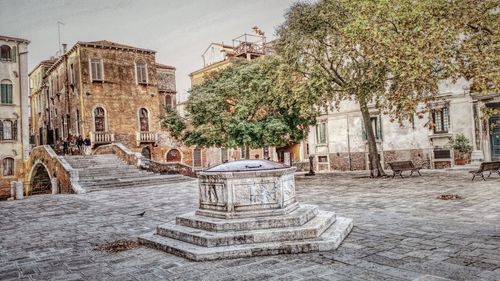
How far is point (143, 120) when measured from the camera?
3500cm

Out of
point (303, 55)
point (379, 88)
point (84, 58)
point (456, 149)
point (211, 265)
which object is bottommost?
point (211, 265)

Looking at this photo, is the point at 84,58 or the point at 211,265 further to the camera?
the point at 84,58

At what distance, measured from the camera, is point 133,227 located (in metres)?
8.94

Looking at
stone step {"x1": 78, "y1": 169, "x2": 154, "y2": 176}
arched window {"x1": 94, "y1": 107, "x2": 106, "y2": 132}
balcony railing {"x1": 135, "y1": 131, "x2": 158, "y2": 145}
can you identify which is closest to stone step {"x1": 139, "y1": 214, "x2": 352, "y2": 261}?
stone step {"x1": 78, "y1": 169, "x2": 154, "y2": 176}

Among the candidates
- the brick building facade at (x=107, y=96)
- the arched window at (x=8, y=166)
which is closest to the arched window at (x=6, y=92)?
the brick building facade at (x=107, y=96)

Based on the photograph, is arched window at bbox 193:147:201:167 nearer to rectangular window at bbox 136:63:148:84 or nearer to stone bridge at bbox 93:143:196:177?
rectangular window at bbox 136:63:148:84

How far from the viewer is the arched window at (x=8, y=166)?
99.1 ft

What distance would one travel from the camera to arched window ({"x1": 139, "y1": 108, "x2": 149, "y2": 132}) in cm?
3485

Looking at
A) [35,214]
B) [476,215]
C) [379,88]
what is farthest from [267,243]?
[379,88]

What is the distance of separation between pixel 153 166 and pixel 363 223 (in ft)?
60.2

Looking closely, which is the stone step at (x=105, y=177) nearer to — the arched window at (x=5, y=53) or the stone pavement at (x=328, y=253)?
the stone pavement at (x=328, y=253)

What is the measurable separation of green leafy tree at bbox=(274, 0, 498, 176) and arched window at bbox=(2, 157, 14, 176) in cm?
2471

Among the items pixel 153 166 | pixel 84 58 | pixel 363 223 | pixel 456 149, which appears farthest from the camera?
pixel 84 58

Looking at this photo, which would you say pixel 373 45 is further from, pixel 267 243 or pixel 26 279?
pixel 26 279
